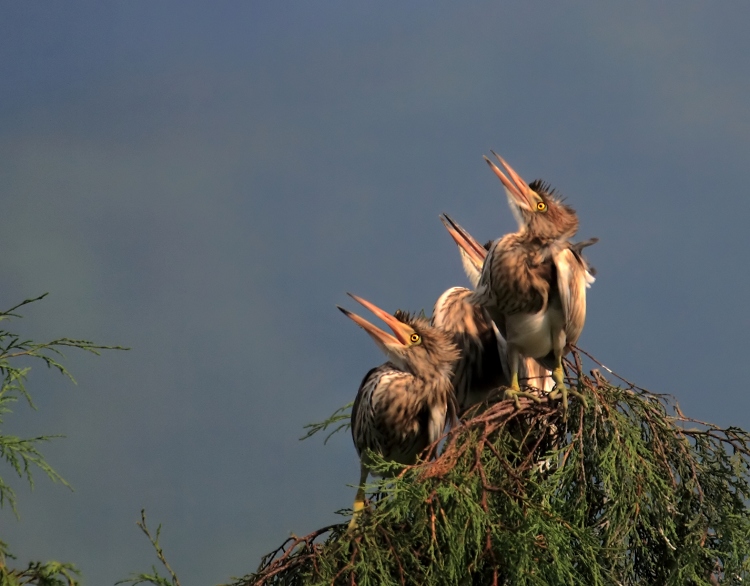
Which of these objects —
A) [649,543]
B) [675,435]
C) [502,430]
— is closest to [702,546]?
[649,543]

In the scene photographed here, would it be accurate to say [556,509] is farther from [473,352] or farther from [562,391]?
[473,352]

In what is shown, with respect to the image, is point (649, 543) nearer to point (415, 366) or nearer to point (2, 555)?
point (415, 366)


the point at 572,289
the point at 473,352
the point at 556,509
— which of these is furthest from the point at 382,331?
the point at 556,509

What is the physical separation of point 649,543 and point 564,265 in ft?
4.89

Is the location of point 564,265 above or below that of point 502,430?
above

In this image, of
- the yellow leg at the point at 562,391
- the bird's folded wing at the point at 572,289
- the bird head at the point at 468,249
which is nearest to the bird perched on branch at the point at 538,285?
the bird's folded wing at the point at 572,289

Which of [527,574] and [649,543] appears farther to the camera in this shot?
[649,543]

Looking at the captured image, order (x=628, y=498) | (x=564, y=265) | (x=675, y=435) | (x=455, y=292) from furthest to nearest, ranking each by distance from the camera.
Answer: (x=455, y=292), (x=564, y=265), (x=675, y=435), (x=628, y=498)

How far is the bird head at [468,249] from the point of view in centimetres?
695

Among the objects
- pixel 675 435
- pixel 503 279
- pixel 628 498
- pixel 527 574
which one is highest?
pixel 503 279

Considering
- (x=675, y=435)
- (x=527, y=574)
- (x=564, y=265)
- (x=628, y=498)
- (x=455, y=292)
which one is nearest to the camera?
(x=527, y=574)

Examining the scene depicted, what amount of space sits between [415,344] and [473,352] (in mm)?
535

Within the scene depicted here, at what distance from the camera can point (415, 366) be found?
5.94 metres

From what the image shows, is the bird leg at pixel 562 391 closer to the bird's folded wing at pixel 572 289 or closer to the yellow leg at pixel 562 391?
the yellow leg at pixel 562 391
